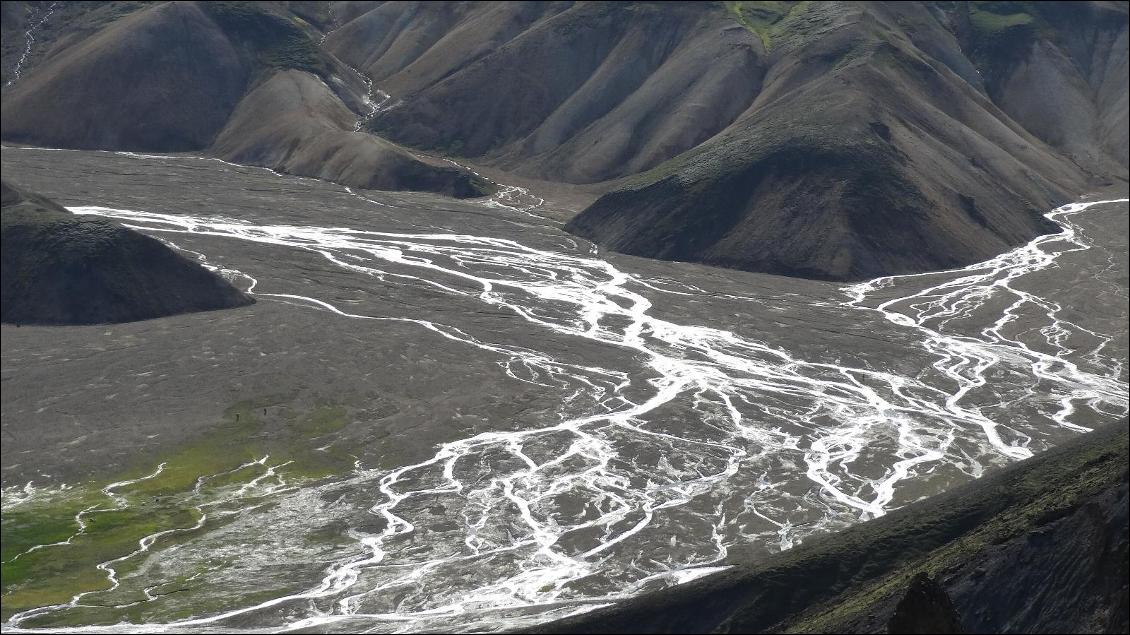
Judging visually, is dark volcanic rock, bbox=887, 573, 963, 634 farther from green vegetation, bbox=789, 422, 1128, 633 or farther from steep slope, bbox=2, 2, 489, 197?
steep slope, bbox=2, 2, 489, 197

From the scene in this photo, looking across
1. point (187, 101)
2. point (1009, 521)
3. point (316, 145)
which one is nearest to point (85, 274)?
point (1009, 521)

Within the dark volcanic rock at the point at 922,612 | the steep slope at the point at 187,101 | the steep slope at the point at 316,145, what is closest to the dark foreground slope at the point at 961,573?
the dark volcanic rock at the point at 922,612

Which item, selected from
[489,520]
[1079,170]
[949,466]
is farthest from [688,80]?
[489,520]

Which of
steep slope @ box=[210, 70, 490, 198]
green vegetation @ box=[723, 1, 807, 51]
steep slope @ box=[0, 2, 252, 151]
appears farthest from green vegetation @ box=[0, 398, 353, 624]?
green vegetation @ box=[723, 1, 807, 51]

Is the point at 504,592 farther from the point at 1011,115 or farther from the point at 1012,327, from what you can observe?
the point at 1011,115

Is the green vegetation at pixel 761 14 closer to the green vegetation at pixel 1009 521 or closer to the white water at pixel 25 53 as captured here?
the white water at pixel 25 53
